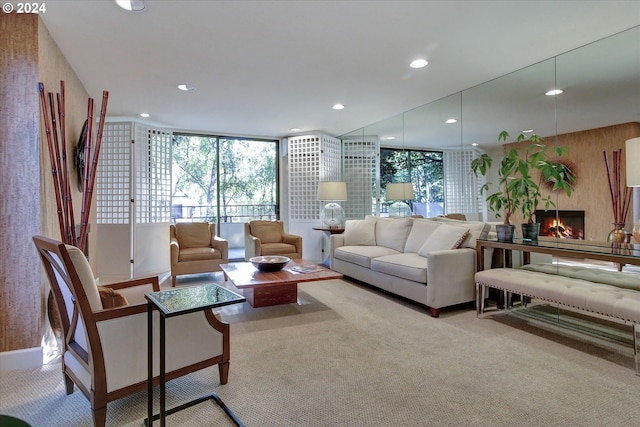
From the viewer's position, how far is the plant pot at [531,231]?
10.1 ft

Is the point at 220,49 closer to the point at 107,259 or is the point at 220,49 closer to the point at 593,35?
the point at 593,35

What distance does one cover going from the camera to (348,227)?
4957 millimetres

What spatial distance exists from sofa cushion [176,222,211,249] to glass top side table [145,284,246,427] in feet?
11.3

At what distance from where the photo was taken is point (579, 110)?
2.93 metres

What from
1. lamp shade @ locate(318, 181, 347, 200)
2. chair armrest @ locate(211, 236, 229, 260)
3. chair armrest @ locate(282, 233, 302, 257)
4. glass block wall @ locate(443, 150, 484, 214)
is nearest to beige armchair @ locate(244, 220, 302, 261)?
chair armrest @ locate(282, 233, 302, 257)

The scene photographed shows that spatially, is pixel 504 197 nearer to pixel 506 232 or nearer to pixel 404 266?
pixel 506 232

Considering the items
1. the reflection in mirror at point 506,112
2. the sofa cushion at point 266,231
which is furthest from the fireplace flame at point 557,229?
the sofa cushion at point 266,231

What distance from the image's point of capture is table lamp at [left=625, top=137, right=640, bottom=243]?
2.37 m

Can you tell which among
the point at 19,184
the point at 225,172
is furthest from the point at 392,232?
the point at 19,184

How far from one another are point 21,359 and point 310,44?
10.1ft

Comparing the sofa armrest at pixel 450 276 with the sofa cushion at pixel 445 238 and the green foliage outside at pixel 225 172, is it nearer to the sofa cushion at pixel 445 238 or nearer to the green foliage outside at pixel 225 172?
the sofa cushion at pixel 445 238

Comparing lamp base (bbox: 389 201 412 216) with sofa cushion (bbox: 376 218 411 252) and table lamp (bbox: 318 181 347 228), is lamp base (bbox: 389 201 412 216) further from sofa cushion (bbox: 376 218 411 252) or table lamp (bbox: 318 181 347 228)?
table lamp (bbox: 318 181 347 228)

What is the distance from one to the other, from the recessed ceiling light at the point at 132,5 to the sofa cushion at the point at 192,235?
10.8 ft

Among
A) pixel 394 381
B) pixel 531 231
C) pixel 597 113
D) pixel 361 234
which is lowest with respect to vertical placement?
pixel 394 381
